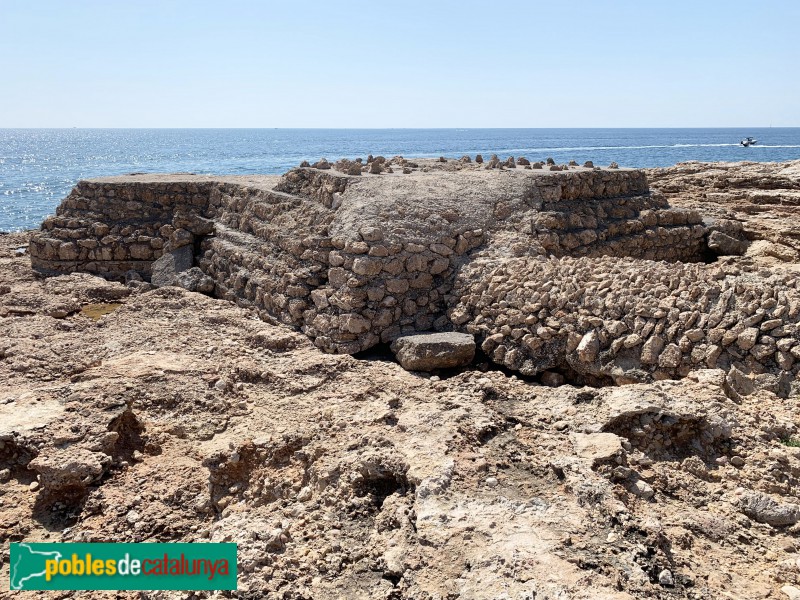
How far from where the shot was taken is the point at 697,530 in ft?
12.5

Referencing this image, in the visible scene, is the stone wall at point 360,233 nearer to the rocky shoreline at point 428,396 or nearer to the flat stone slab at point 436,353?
the rocky shoreline at point 428,396

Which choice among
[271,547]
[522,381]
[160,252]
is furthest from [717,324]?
[160,252]

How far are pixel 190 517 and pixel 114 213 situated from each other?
29.1 feet

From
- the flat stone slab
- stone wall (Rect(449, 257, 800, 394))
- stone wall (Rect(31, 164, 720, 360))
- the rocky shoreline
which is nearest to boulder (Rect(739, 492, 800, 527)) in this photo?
the rocky shoreline

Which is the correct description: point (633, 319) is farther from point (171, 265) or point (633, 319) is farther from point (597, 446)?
point (171, 265)

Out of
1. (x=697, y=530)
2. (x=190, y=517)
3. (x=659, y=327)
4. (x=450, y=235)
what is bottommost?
(x=190, y=517)

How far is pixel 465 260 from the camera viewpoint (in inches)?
327

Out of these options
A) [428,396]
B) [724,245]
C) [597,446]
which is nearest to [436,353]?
[428,396]

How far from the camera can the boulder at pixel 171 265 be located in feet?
35.4

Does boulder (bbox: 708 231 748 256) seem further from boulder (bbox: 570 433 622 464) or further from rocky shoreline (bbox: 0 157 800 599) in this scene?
boulder (bbox: 570 433 622 464)

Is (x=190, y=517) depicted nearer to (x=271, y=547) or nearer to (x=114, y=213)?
(x=271, y=547)

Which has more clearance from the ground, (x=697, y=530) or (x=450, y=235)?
(x=450, y=235)

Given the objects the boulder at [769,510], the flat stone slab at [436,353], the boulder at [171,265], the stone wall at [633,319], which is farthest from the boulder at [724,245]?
the boulder at [171,265]

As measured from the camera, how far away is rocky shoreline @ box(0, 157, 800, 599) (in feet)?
12.1
